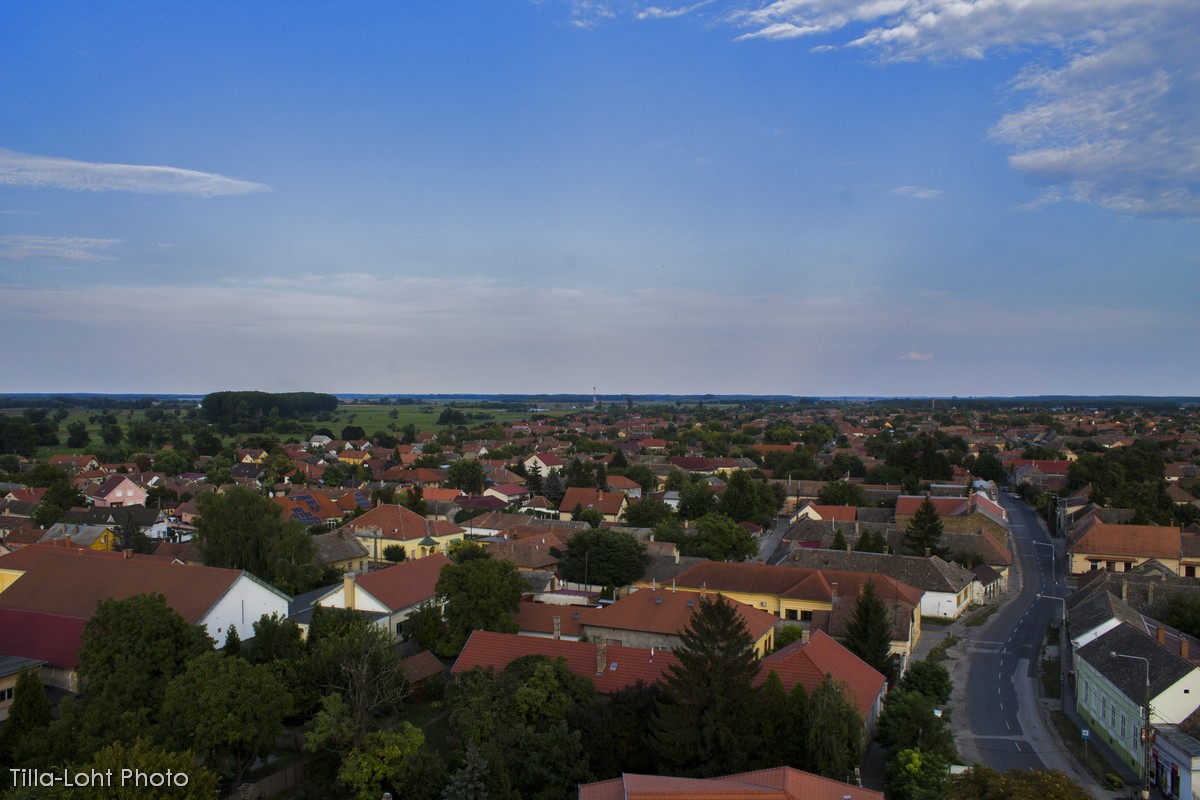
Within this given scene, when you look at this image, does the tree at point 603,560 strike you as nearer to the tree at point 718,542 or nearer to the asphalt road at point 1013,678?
the tree at point 718,542

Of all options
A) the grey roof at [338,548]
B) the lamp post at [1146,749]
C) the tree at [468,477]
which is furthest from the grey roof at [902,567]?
the tree at [468,477]

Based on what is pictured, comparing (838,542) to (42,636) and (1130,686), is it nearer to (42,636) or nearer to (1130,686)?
(1130,686)

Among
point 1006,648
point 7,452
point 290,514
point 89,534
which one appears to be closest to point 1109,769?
point 1006,648

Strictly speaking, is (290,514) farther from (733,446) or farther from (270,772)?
(733,446)

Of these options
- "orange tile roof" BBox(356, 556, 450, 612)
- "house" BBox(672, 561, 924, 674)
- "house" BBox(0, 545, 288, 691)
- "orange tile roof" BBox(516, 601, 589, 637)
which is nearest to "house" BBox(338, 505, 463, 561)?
"orange tile roof" BBox(356, 556, 450, 612)

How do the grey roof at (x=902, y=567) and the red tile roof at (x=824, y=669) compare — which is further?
the grey roof at (x=902, y=567)
